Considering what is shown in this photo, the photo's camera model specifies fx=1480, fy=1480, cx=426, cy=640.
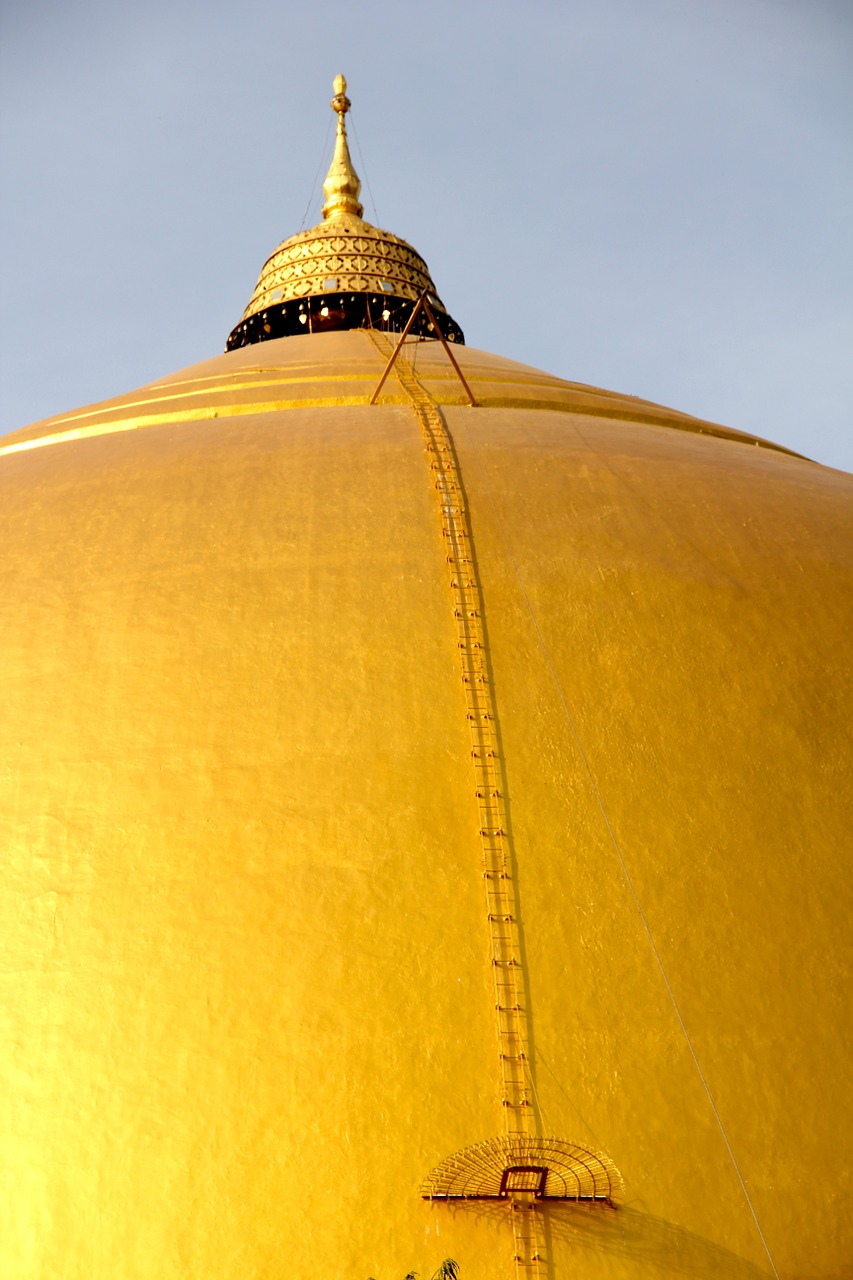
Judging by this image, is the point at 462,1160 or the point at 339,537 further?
the point at 339,537

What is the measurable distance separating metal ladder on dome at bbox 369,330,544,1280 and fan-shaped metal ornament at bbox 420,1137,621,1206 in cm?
4

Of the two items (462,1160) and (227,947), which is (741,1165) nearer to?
(462,1160)

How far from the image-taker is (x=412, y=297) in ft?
51.2

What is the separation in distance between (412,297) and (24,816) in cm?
1095

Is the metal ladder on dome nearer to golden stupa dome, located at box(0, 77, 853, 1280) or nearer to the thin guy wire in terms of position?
golden stupa dome, located at box(0, 77, 853, 1280)

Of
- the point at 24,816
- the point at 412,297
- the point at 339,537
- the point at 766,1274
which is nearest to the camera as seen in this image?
the point at 766,1274

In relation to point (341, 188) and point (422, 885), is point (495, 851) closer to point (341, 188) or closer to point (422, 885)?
point (422, 885)

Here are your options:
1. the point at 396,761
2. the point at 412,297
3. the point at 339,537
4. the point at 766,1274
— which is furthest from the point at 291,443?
the point at 412,297

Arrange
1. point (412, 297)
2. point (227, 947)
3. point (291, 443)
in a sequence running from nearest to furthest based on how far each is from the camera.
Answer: point (227, 947), point (291, 443), point (412, 297)

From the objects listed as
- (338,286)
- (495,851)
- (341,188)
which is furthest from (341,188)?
(495,851)

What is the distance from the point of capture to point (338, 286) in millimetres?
15594

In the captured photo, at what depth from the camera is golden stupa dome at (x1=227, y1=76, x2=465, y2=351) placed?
50.9ft

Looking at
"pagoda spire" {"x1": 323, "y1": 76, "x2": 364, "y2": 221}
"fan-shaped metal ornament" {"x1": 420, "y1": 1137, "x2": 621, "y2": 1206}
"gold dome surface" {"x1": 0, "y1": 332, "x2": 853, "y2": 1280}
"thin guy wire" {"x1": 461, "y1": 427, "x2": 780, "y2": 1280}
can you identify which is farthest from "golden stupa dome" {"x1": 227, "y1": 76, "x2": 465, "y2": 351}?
"fan-shaped metal ornament" {"x1": 420, "y1": 1137, "x2": 621, "y2": 1206}

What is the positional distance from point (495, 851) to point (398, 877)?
1.24 ft
